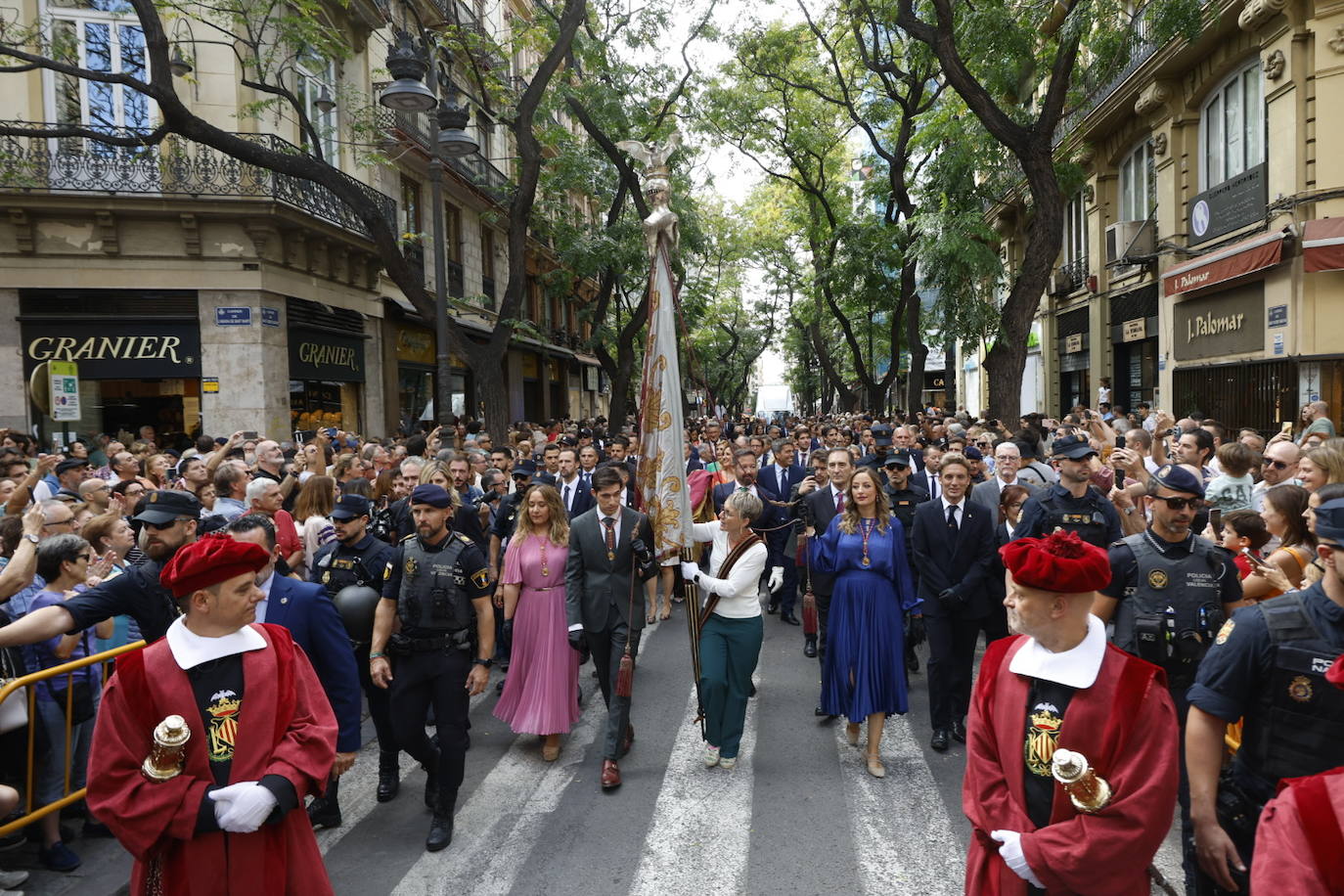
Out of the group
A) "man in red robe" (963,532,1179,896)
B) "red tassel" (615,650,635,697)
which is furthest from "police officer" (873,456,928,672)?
"man in red robe" (963,532,1179,896)

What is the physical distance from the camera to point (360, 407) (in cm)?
2155

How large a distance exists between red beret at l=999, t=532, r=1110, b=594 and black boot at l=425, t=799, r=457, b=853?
358 centimetres

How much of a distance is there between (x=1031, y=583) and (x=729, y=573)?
10.5 feet

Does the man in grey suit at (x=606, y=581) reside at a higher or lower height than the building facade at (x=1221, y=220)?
lower

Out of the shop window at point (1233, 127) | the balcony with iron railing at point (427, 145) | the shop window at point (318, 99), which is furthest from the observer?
the balcony with iron railing at point (427, 145)

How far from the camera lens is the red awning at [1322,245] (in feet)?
45.2

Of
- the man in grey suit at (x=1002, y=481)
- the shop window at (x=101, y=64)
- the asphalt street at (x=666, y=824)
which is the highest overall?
the shop window at (x=101, y=64)

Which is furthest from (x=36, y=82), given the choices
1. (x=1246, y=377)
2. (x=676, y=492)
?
(x=1246, y=377)

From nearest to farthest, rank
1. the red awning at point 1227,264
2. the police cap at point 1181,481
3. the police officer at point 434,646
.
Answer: the police cap at point 1181,481 < the police officer at point 434,646 < the red awning at point 1227,264

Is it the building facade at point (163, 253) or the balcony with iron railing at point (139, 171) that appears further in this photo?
the building facade at point (163, 253)

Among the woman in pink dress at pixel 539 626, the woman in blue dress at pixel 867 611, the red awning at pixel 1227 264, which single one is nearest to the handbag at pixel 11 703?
the woman in pink dress at pixel 539 626

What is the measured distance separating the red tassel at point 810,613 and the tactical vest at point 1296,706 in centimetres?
461

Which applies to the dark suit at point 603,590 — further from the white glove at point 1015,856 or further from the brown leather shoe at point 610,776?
the white glove at point 1015,856

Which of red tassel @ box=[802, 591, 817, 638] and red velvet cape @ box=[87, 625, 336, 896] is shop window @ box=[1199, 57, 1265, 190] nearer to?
red tassel @ box=[802, 591, 817, 638]
